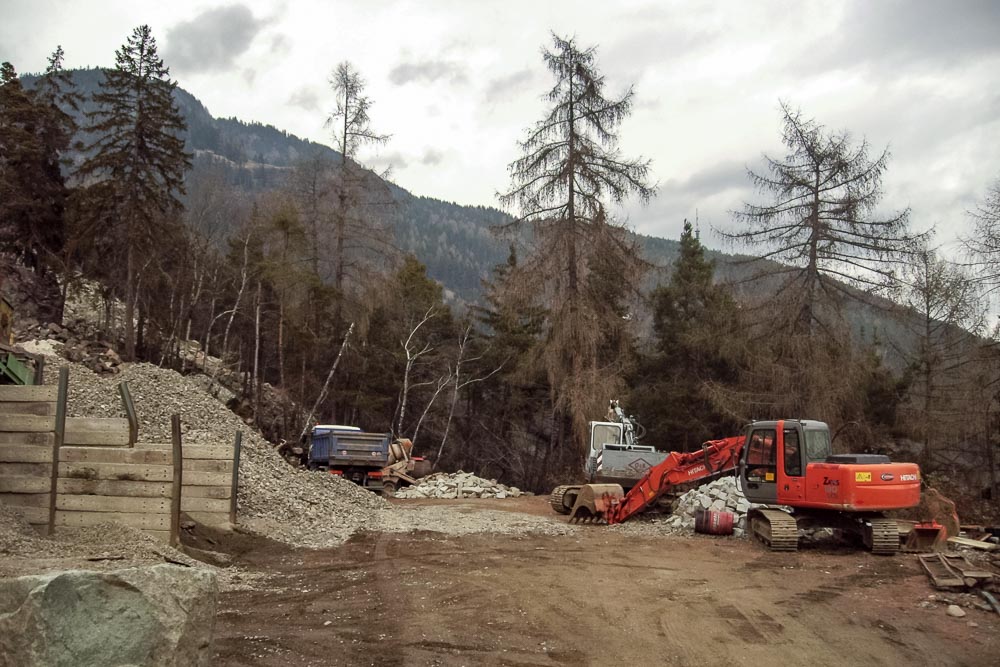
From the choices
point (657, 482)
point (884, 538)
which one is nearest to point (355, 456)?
point (657, 482)

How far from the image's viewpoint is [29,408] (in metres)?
10.2

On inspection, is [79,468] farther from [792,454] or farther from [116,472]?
[792,454]

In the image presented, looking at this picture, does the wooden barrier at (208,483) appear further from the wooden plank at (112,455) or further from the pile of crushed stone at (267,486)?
the wooden plank at (112,455)

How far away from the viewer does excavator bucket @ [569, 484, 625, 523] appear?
57.2 ft

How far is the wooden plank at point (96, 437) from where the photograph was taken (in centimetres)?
1034

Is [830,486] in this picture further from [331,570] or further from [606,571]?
[331,570]

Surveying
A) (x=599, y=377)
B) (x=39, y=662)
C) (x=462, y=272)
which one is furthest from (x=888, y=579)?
(x=462, y=272)

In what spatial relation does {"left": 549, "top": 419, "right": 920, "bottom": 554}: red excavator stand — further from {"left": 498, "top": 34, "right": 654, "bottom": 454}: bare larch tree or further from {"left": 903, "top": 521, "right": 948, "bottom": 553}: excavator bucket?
{"left": 498, "top": 34, "right": 654, "bottom": 454}: bare larch tree

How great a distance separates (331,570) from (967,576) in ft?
26.8

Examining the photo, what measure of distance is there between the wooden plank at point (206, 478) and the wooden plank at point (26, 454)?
1862 mm

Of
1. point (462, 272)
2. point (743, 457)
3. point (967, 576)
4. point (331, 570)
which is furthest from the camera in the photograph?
point (462, 272)

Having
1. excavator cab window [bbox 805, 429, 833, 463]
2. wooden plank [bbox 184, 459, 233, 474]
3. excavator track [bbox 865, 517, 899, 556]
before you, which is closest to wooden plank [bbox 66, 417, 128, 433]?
wooden plank [bbox 184, 459, 233, 474]

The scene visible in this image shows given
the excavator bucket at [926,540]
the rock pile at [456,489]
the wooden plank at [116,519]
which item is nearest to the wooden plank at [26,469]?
the wooden plank at [116,519]

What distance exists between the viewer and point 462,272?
127062 millimetres
